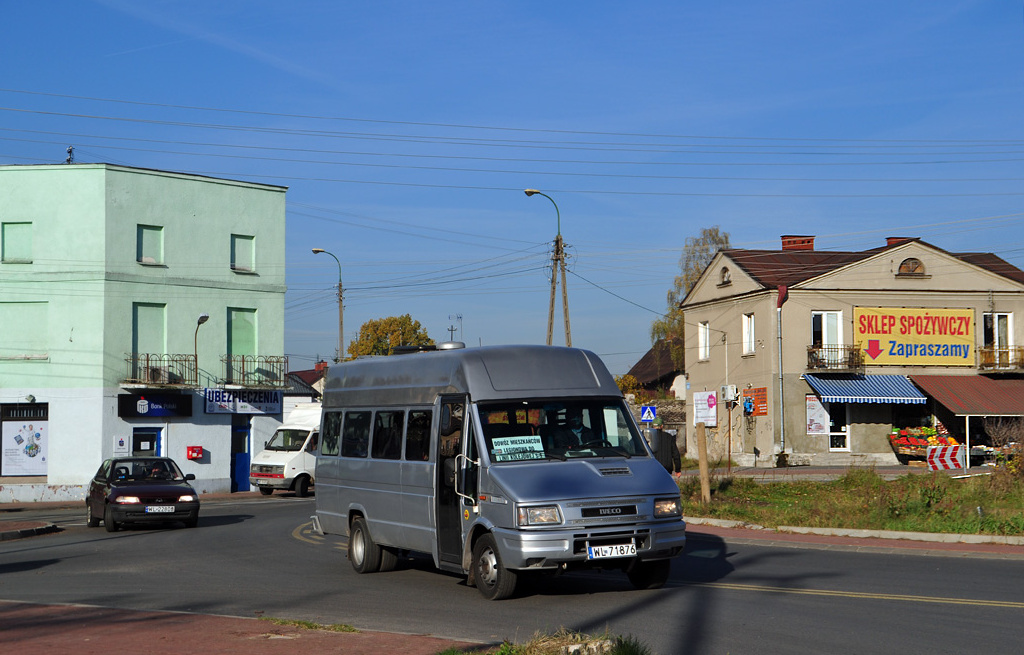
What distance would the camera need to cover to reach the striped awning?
46.8 metres

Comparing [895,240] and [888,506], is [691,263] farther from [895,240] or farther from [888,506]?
[888,506]

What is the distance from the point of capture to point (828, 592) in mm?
11953

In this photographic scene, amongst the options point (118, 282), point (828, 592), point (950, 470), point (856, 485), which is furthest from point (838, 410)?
point (828, 592)

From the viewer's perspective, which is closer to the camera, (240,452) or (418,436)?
(418,436)

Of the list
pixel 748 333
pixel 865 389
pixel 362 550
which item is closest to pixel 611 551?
pixel 362 550

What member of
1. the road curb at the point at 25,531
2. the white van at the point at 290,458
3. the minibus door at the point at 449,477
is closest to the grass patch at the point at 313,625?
the minibus door at the point at 449,477

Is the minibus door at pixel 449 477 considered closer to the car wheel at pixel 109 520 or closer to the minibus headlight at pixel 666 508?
the minibus headlight at pixel 666 508

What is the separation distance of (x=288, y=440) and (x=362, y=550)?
74.6 feet

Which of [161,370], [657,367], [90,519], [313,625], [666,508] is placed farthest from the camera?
[657,367]

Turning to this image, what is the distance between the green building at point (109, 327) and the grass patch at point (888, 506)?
2054cm

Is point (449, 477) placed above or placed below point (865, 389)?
below

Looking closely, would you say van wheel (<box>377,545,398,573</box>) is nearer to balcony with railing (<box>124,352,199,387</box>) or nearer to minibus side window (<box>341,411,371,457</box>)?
minibus side window (<box>341,411,371,457</box>)

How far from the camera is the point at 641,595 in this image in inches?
461

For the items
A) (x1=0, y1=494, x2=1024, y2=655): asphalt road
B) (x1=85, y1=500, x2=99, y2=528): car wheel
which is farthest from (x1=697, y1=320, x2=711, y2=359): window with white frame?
(x1=0, y1=494, x2=1024, y2=655): asphalt road
